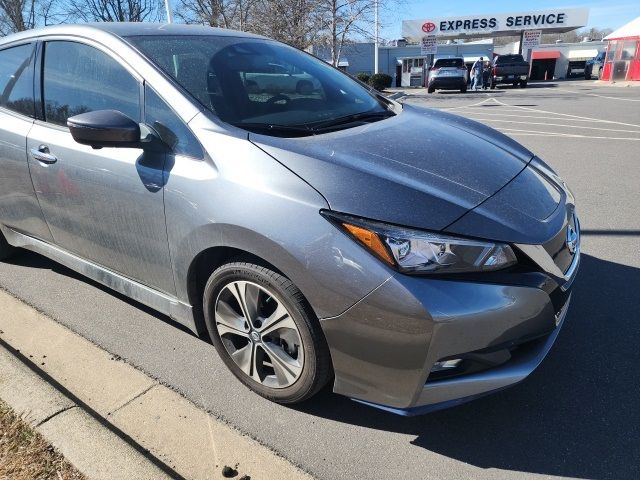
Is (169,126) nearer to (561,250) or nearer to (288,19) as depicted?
(561,250)

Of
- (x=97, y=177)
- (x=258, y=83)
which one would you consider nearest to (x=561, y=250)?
(x=258, y=83)

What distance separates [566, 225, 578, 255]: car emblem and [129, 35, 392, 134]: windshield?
47.9 inches

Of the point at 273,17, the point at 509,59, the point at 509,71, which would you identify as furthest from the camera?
the point at 509,59

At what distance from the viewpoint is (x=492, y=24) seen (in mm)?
37594

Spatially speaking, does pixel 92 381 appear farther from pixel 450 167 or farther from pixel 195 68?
pixel 450 167

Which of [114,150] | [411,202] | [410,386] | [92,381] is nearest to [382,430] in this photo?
[410,386]

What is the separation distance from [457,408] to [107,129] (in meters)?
2.07

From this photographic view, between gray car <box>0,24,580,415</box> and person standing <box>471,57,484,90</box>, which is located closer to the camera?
gray car <box>0,24,580,415</box>

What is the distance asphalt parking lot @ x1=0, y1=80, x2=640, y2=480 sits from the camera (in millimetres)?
1966

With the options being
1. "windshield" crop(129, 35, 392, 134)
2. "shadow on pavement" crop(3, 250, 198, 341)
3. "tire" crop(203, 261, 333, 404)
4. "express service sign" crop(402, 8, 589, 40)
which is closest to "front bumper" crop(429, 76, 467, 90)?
"express service sign" crop(402, 8, 589, 40)

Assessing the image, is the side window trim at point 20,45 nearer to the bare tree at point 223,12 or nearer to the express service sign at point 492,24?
the bare tree at point 223,12

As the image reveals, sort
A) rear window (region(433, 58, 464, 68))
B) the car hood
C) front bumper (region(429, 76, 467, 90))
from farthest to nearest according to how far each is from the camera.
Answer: rear window (region(433, 58, 464, 68)) → front bumper (region(429, 76, 467, 90)) → the car hood

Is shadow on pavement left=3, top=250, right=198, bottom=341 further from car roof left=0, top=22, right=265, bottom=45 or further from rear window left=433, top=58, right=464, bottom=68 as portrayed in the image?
rear window left=433, top=58, right=464, bottom=68

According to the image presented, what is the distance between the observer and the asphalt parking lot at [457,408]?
1.97m
